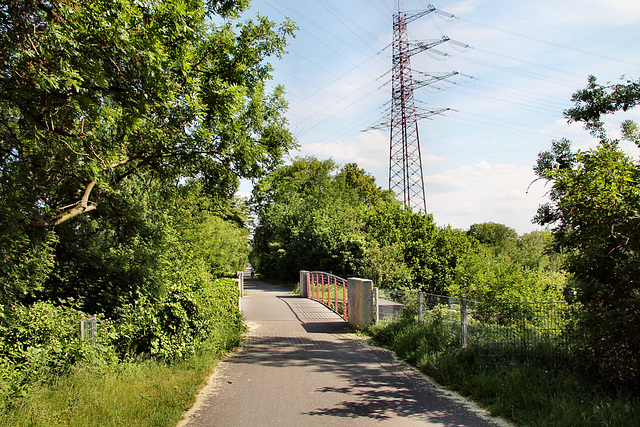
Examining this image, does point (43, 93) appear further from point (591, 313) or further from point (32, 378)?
point (591, 313)

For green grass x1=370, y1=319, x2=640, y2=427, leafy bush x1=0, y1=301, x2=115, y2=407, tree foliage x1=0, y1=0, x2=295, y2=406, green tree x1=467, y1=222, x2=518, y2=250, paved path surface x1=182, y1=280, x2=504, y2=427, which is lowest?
paved path surface x1=182, y1=280, x2=504, y2=427

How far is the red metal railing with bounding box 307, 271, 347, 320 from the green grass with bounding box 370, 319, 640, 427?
926 cm

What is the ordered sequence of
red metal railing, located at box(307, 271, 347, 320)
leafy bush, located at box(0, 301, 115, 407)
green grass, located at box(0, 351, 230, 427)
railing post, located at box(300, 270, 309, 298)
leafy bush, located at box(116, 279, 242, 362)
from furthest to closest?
railing post, located at box(300, 270, 309, 298)
red metal railing, located at box(307, 271, 347, 320)
leafy bush, located at box(116, 279, 242, 362)
leafy bush, located at box(0, 301, 115, 407)
green grass, located at box(0, 351, 230, 427)

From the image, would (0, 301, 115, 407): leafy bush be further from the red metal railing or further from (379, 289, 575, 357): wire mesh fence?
the red metal railing

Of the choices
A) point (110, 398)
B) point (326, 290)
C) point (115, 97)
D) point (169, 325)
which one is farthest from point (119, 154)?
point (326, 290)

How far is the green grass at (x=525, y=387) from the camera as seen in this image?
200 inches

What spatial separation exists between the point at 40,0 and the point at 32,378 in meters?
5.05

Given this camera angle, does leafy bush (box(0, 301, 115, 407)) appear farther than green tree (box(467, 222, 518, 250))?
No

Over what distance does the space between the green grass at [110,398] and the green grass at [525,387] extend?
159 inches

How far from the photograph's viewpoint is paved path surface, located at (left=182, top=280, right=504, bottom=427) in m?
5.60

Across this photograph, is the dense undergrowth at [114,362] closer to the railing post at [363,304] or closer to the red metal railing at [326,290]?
the railing post at [363,304]

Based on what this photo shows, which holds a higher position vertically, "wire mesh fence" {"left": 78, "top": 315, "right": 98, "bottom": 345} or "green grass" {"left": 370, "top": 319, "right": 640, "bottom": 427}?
"wire mesh fence" {"left": 78, "top": 315, "right": 98, "bottom": 345}

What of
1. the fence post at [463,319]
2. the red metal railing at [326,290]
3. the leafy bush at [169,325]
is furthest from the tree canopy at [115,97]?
the red metal railing at [326,290]

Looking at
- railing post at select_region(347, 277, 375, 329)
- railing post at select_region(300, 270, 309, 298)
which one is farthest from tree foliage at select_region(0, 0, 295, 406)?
railing post at select_region(300, 270, 309, 298)
